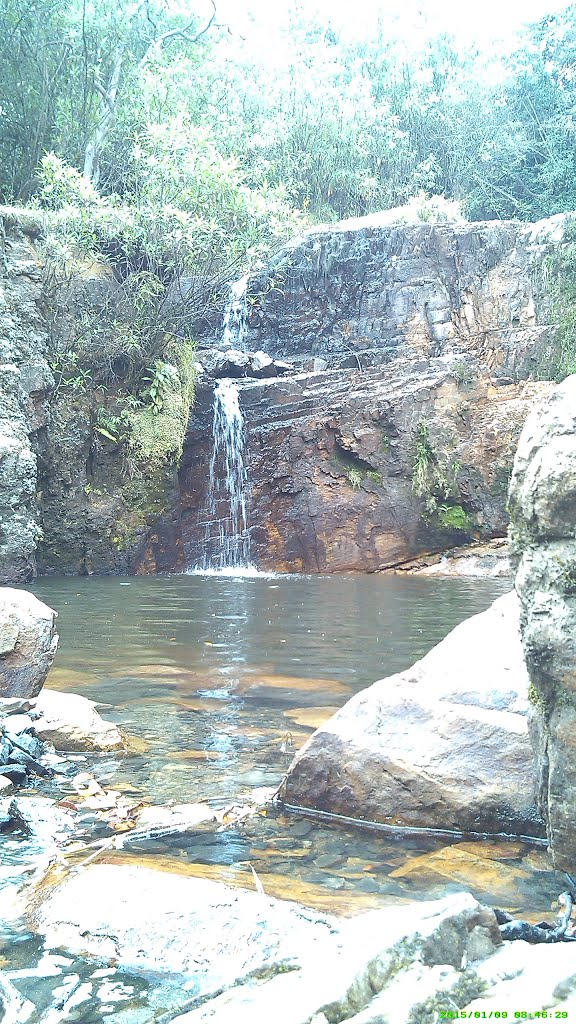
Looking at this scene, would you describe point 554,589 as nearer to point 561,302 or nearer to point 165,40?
point 561,302

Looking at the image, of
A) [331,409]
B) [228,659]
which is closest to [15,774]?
[228,659]

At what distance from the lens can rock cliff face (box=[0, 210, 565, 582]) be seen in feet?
55.2

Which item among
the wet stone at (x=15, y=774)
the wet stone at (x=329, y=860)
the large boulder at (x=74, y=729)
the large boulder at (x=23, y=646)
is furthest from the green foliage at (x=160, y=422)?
the wet stone at (x=329, y=860)

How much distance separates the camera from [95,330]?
1783 centimetres

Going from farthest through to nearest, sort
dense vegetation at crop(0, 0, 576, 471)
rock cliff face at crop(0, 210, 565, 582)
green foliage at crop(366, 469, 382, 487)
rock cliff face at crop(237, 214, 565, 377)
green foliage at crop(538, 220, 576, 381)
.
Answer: rock cliff face at crop(237, 214, 565, 377) → green foliage at crop(538, 220, 576, 381) → green foliage at crop(366, 469, 382, 487) → dense vegetation at crop(0, 0, 576, 471) → rock cliff face at crop(0, 210, 565, 582)

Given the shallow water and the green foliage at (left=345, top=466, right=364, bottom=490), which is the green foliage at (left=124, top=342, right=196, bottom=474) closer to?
the green foliage at (left=345, top=466, right=364, bottom=490)

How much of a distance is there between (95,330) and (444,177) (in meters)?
19.5

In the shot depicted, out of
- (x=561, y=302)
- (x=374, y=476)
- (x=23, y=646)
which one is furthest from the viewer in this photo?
(x=561, y=302)

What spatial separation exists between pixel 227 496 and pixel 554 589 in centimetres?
1603

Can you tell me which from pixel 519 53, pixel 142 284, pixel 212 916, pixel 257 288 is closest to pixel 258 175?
pixel 257 288

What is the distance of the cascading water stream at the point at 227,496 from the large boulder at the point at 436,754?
14389 mm

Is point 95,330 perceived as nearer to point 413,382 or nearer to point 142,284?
point 142,284

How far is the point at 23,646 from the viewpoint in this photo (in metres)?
5.33

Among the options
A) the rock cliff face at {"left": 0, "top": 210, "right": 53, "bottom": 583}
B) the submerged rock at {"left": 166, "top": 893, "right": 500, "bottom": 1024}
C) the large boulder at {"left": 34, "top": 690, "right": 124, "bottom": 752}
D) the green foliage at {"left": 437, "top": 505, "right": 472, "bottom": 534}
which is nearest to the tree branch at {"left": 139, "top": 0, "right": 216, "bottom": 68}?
the rock cliff face at {"left": 0, "top": 210, "right": 53, "bottom": 583}
